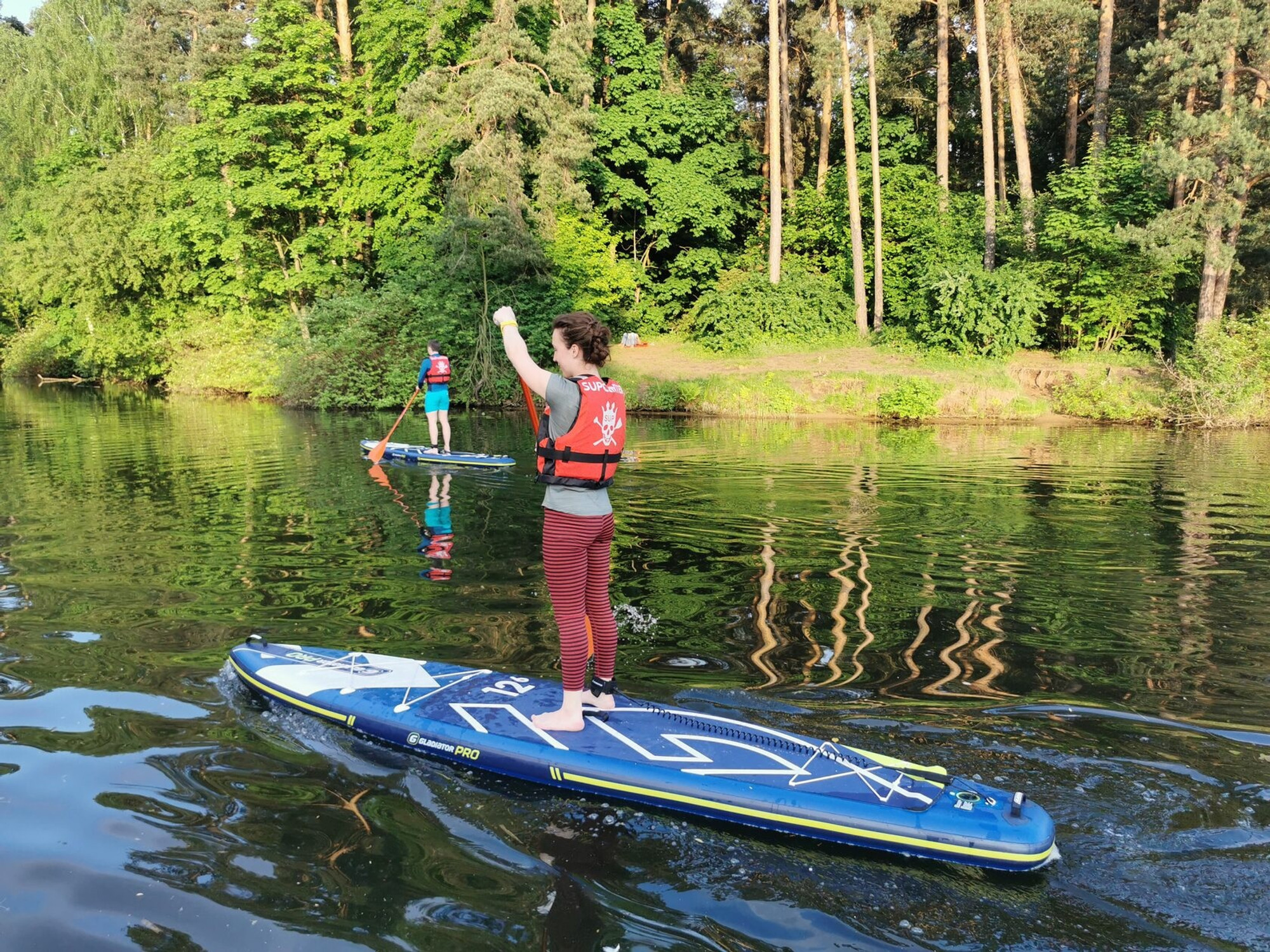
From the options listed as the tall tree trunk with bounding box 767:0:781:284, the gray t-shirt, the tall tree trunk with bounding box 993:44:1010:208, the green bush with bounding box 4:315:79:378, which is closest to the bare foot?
the gray t-shirt

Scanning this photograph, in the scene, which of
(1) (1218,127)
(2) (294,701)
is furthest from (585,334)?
(1) (1218,127)

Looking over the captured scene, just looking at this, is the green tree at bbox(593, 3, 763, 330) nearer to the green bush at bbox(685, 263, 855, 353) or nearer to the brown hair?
the green bush at bbox(685, 263, 855, 353)


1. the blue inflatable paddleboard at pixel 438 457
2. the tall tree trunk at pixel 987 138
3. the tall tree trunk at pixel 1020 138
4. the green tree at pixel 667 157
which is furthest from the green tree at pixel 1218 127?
the blue inflatable paddleboard at pixel 438 457

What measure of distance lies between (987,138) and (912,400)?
8123 millimetres

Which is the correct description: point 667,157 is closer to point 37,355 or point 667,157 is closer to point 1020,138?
point 1020,138

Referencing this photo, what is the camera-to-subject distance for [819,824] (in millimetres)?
3857

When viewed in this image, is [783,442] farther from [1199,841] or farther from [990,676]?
[1199,841]

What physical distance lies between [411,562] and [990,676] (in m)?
5.17

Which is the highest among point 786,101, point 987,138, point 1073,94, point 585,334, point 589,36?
point 589,36

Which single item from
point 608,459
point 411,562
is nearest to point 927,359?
point 411,562

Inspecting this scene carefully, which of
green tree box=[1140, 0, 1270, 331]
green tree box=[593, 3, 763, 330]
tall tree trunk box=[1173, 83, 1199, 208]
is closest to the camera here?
green tree box=[1140, 0, 1270, 331]

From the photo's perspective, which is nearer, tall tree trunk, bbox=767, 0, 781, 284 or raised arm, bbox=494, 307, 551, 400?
raised arm, bbox=494, 307, 551, 400

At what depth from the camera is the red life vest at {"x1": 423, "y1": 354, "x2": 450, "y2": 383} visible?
1437 cm

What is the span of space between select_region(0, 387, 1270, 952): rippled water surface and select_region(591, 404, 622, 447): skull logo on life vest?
5.49ft
